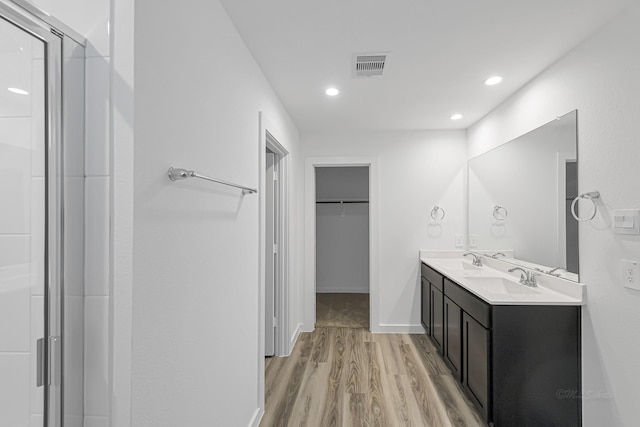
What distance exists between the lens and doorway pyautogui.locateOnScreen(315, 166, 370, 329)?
6219mm

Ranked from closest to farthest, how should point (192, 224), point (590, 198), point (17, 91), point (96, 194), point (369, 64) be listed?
point (17, 91)
point (96, 194)
point (192, 224)
point (590, 198)
point (369, 64)

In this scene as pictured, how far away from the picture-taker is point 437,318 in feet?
11.0

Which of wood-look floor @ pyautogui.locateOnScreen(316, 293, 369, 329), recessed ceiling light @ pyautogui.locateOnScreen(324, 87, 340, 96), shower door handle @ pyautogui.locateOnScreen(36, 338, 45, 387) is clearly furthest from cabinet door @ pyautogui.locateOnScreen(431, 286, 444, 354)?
shower door handle @ pyautogui.locateOnScreen(36, 338, 45, 387)

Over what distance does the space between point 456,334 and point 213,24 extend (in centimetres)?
265

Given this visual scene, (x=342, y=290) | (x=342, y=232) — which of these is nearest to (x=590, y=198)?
(x=342, y=232)

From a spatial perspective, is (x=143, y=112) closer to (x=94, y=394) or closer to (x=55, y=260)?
(x=55, y=260)

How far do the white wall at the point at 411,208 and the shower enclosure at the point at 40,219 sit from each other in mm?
3257

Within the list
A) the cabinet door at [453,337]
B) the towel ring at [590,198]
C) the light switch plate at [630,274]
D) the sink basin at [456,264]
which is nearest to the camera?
the light switch plate at [630,274]

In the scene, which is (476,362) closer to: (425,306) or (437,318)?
(437,318)

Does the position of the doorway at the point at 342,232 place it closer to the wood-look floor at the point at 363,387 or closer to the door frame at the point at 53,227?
the wood-look floor at the point at 363,387

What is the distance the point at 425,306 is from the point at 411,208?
1115 mm

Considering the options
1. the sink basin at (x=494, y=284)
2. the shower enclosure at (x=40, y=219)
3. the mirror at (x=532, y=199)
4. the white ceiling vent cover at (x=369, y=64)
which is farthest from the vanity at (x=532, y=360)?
the shower enclosure at (x=40, y=219)

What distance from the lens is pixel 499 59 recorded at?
90.9 inches

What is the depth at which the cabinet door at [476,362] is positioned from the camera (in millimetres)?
2168
